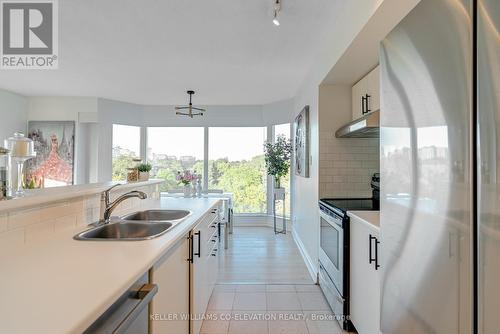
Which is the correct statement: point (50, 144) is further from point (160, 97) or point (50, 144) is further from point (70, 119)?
point (160, 97)

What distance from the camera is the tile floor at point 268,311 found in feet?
7.03

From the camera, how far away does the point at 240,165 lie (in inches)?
232

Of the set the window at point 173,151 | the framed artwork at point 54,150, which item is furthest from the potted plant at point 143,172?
the framed artwork at point 54,150

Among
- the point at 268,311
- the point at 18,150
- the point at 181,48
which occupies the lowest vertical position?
the point at 268,311

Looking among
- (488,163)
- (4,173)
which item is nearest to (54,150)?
(4,173)

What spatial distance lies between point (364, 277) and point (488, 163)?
1323 millimetres

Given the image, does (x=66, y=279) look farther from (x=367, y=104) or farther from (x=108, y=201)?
(x=367, y=104)

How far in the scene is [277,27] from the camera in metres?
2.54

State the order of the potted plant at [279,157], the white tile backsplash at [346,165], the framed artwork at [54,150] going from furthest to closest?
the framed artwork at [54,150] < the potted plant at [279,157] < the white tile backsplash at [346,165]

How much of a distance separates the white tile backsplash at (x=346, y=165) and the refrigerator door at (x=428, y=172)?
1.70 metres

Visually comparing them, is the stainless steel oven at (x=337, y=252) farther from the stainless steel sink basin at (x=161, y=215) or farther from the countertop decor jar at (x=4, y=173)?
the countertop decor jar at (x=4, y=173)

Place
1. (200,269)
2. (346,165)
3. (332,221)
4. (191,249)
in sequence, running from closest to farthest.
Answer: (191,249), (200,269), (332,221), (346,165)

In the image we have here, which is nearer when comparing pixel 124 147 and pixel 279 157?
pixel 279 157

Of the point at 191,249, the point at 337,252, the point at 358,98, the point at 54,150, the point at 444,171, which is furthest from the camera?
the point at 54,150
